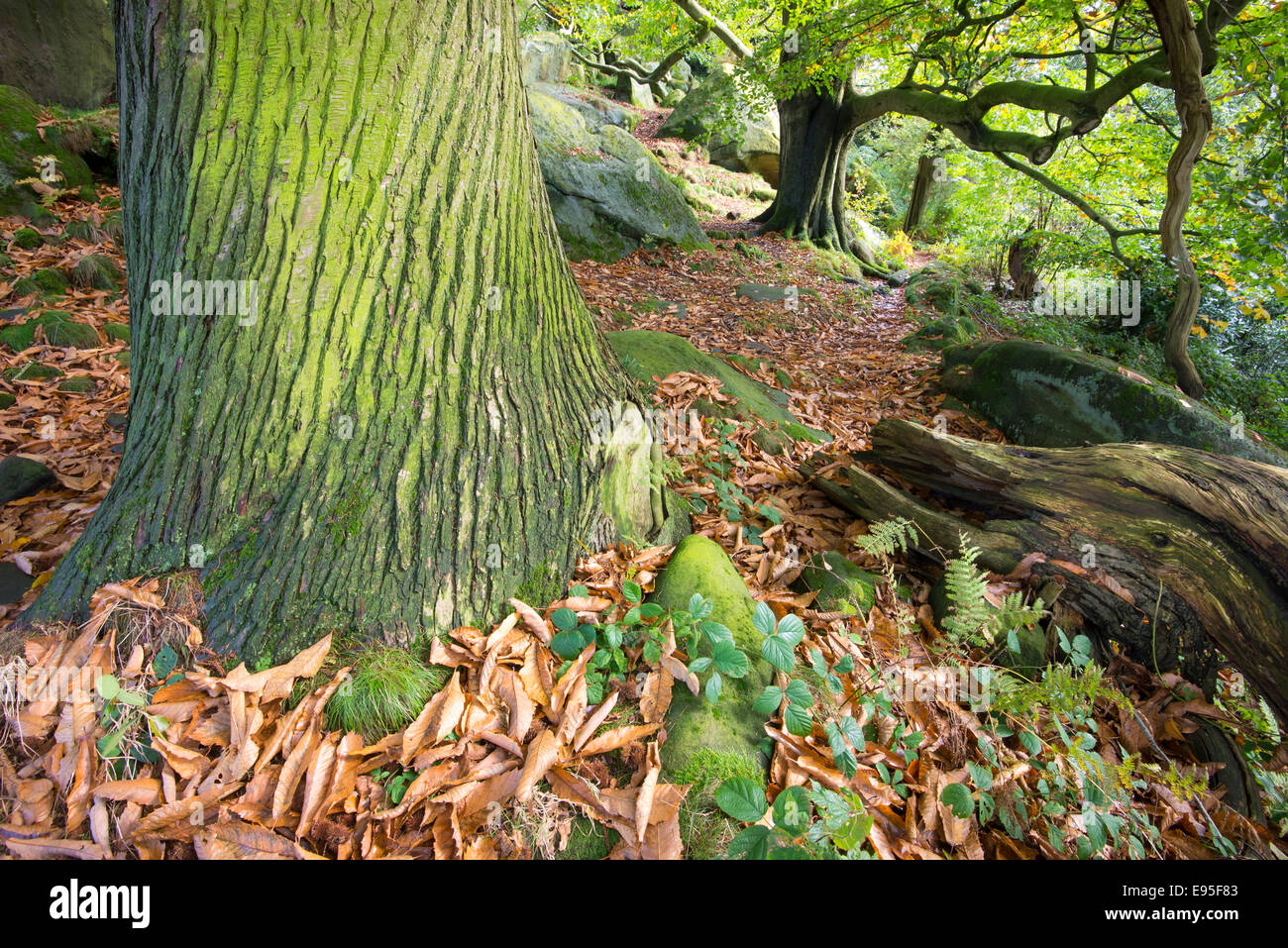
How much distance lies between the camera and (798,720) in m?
1.79

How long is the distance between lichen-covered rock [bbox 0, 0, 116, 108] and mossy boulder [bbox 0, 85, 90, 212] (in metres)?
0.67

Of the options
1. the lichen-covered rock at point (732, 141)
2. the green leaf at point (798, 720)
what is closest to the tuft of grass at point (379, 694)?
the green leaf at point (798, 720)

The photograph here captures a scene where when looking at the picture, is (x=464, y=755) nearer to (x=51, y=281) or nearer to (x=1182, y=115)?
(x=51, y=281)

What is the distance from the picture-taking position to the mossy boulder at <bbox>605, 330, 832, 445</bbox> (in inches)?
163

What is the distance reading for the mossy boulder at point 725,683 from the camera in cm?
181

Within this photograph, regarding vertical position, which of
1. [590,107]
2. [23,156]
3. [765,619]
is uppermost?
[590,107]

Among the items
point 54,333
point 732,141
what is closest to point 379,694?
point 54,333

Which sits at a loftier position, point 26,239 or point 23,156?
point 23,156

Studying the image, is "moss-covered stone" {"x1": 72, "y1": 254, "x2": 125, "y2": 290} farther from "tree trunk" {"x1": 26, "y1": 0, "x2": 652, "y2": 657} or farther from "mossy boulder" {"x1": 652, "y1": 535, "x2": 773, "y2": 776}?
"mossy boulder" {"x1": 652, "y1": 535, "x2": 773, "y2": 776}

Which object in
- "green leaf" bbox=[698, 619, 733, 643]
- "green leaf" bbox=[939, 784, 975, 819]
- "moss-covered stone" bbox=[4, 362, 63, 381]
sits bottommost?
"green leaf" bbox=[939, 784, 975, 819]

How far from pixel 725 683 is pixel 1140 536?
2.21m

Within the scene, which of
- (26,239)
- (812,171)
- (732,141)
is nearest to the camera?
(26,239)

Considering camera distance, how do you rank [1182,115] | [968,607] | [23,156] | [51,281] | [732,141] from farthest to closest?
[732,141]
[23,156]
[1182,115]
[51,281]
[968,607]

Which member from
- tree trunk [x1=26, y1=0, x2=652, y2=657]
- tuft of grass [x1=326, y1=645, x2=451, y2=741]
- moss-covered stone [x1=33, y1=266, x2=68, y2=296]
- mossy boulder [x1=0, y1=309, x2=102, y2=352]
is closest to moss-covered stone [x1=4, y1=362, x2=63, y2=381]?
mossy boulder [x1=0, y1=309, x2=102, y2=352]
